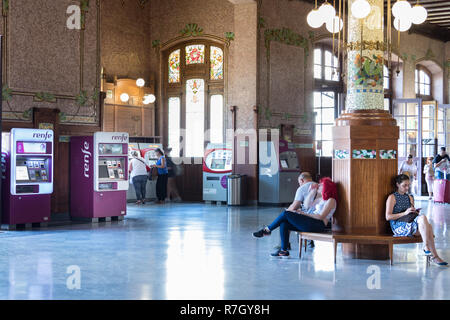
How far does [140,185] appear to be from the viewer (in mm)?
14586

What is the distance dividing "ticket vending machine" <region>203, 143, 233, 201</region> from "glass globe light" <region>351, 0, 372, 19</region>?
791cm

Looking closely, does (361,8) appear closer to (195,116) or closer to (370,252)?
(370,252)

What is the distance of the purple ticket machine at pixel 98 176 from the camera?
35.0 feet

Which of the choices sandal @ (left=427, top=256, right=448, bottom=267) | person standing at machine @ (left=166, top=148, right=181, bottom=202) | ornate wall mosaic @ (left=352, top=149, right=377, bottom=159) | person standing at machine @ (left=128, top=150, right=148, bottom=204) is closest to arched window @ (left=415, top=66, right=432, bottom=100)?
person standing at machine @ (left=166, top=148, right=181, bottom=202)

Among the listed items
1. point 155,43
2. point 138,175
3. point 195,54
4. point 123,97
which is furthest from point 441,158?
point 123,97

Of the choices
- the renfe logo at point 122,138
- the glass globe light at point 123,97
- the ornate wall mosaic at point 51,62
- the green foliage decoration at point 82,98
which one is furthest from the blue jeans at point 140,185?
the renfe logo at point 122,138

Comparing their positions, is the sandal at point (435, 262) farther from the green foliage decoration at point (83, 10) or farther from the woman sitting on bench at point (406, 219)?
the green foliage decoration at point (83, 10)

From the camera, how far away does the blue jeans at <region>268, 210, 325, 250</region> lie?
7.01 m

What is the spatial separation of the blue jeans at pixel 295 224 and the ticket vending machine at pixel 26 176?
14.9 feet

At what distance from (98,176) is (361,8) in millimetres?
5611

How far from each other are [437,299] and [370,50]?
3233 millimetres

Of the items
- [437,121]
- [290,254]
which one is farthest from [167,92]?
[290,254]
